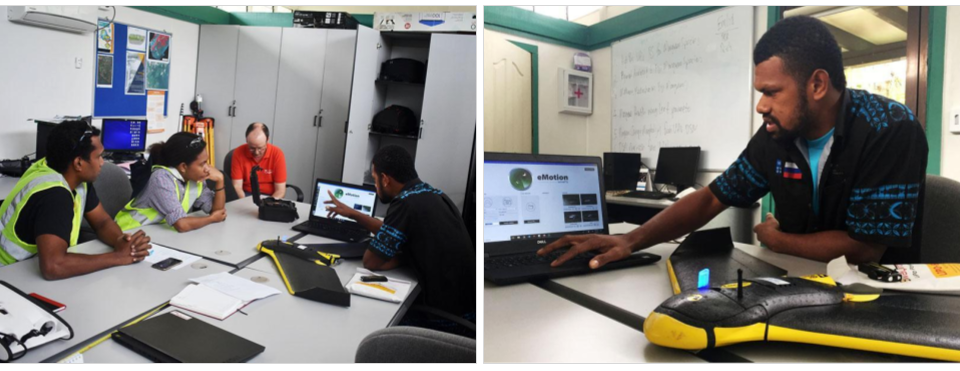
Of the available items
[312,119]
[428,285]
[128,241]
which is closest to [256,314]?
[428,285]

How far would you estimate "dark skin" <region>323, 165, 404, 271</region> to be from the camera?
4.96 ft

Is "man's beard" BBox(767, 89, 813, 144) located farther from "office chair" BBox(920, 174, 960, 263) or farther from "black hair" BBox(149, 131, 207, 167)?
"black hair" BBox(149, 131, 207, 167)

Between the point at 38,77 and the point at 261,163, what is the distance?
1426mm

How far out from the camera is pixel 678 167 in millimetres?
867

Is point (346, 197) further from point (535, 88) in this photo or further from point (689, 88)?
point (689, 88)

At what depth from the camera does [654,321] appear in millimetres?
517

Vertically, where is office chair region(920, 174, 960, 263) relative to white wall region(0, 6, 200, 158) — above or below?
below

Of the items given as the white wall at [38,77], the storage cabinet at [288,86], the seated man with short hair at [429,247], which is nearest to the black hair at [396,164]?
the seated man with short hair at [429,247]

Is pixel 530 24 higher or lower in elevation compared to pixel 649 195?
higher

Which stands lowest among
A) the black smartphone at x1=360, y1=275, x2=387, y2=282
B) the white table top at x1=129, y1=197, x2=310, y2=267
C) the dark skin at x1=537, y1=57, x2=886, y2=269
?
the black smartphone at x1=360, y1=275, x2=387, y2=282

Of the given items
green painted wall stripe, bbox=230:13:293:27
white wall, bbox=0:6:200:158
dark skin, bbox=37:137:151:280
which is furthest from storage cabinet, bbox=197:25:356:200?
dark skin, bbox=37:137:151:280

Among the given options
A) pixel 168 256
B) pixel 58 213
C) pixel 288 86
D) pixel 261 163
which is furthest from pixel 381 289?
pixel 288 86

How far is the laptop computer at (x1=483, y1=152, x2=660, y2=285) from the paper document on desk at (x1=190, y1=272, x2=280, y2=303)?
27.3 inches

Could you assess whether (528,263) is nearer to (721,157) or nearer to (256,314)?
(721,157)
